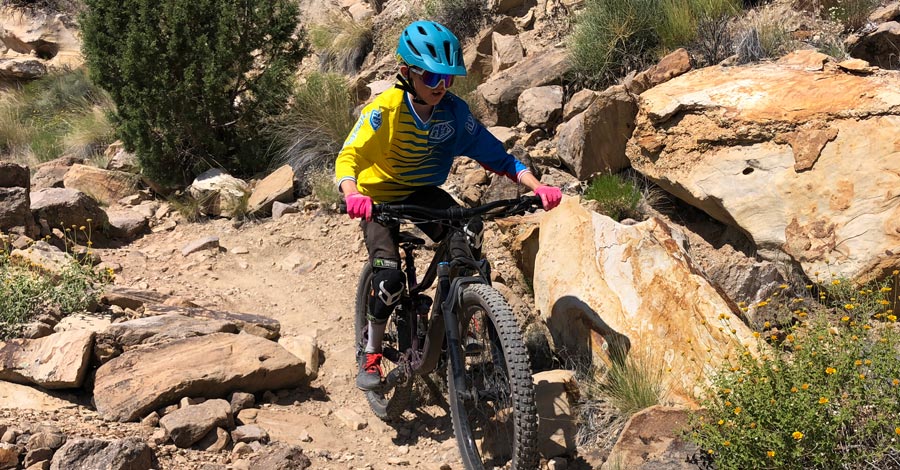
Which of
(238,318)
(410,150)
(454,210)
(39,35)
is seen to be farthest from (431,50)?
(39,35)

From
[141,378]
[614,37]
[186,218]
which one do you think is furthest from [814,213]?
[186,218]

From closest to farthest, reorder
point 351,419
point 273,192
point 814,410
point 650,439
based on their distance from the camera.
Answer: point 814,410
point 650,439
point 351,419
point 273,192

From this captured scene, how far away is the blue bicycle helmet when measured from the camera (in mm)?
3682

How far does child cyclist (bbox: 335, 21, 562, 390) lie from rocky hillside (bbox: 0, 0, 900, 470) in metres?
0.99

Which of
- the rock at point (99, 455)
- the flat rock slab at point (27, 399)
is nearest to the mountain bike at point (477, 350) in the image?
the rock at point (99, 455)

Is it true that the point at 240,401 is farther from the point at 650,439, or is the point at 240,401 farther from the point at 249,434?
the point at 650,439

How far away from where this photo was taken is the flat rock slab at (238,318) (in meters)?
5.54

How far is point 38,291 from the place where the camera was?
17.3 ft

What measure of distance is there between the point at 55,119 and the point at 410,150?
11005mm

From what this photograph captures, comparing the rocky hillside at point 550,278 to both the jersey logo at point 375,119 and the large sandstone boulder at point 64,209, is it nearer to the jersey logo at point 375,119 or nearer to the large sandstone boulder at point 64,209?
the large sandstone boulder at point 64,209

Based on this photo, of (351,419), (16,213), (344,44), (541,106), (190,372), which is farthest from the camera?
(344,44)

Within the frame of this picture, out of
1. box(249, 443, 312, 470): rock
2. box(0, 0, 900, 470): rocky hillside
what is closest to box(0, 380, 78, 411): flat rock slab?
box(0, 0, 900, 470): rocky hillside

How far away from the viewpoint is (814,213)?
5207 mm

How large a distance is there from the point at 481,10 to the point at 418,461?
8.45 metres
